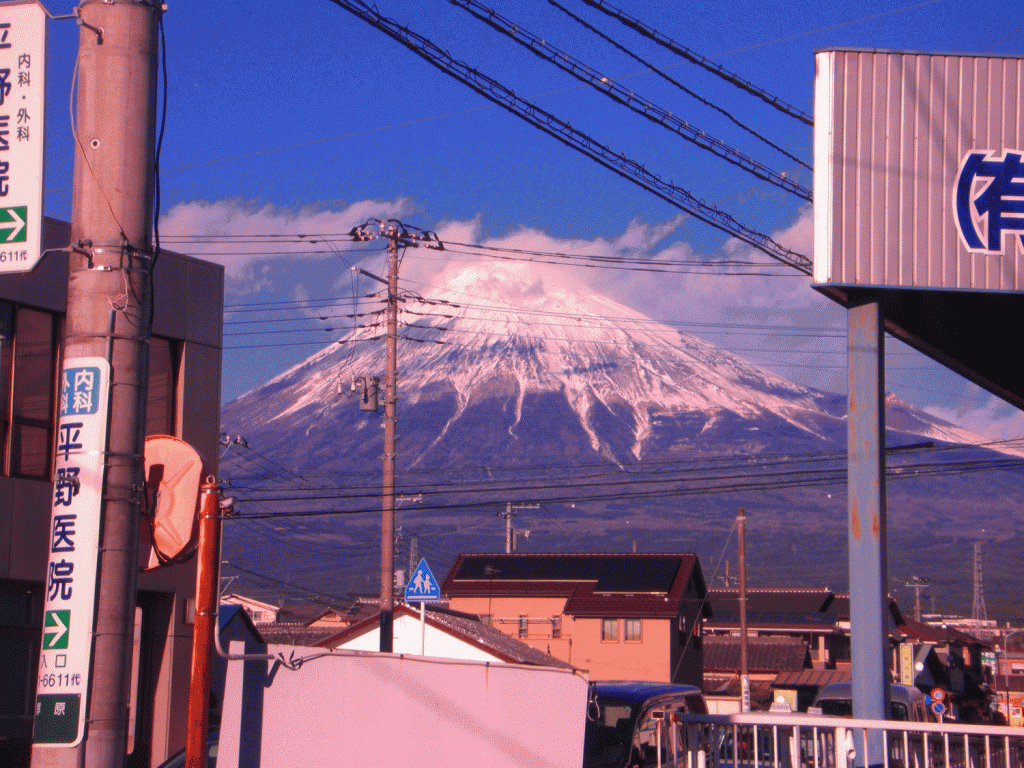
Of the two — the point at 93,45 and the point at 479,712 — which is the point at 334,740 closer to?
the point at 479,712

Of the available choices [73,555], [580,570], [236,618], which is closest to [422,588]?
[236,618]

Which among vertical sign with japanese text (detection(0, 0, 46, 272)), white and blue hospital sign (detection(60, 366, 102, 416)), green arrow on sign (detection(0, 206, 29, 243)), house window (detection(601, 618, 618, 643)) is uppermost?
vertical sign with japanese text (detection(0, 0, 46, 272))

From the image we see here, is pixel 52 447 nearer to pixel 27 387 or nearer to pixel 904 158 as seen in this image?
pixel 27 387

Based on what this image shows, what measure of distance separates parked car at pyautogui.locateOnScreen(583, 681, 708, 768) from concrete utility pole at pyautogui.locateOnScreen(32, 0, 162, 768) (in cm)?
546

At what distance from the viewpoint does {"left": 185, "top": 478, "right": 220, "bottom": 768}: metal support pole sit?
9.01 metres

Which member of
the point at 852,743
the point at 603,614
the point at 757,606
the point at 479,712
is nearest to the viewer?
the point at 479,712

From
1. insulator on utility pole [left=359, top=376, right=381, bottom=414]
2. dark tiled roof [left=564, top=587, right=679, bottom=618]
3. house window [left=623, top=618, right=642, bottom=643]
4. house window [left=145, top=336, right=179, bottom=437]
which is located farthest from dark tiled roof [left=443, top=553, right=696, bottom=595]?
house window [left=145, top=336, right=179, bottom=437]

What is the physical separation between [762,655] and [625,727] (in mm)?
46344

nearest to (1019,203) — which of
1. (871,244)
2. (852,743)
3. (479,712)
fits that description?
(871,244)

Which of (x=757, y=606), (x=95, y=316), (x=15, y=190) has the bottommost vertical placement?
(x=757, y=606)

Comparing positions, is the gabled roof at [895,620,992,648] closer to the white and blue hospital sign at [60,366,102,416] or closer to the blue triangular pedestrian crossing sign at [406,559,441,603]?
the blue triangular pedestrian crossing sign at [406,559,441,603]

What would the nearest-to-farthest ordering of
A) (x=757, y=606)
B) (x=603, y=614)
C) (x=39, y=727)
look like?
1. (x=39, y=727)
2. (x=603, y=614)
3. (x=757, y=606)

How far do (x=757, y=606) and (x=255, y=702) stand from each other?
64297 millimetres

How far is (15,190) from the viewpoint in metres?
6.84
